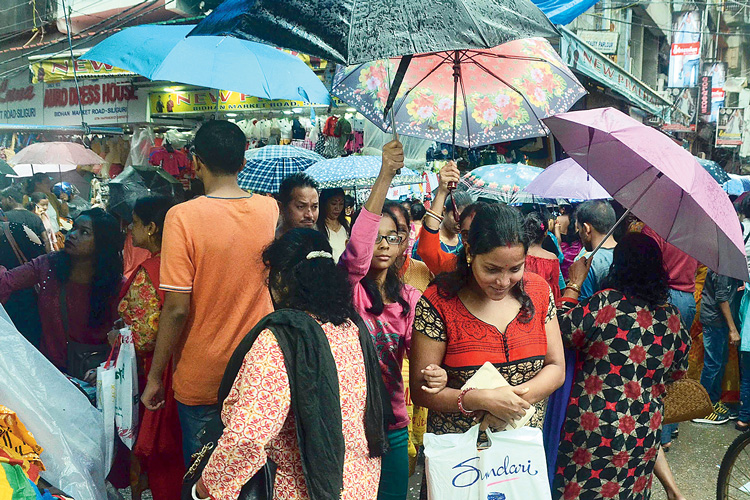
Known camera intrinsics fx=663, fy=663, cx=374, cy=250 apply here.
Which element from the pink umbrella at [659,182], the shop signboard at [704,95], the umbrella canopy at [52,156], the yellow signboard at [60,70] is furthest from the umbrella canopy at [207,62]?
the shop signboard at [704,95]

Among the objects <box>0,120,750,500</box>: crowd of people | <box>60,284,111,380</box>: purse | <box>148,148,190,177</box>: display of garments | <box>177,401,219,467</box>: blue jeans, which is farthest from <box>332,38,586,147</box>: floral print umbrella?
<box>148,148,190,177</box>: display of garments

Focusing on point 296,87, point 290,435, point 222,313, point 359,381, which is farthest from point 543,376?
point 296,87

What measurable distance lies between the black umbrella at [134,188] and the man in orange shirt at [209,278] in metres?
2.17

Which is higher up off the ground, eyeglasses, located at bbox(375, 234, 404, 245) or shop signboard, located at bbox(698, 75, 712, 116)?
shop signboard, located at bbox(698, 75, 712, 116)

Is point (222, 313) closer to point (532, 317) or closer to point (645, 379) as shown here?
point (532, 317)

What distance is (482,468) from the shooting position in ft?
7.64

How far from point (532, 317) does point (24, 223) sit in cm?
386

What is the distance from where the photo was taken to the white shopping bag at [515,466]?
234cm

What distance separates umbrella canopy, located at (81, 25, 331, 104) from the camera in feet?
12.2

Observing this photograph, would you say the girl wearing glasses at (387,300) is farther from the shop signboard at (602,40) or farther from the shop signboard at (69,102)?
the shop signboard at (602,40)

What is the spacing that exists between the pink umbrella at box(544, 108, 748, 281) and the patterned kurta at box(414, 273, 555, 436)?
34.2 inches

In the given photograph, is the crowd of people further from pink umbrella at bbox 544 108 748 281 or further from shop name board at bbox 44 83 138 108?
shop name board at bbox 44 83 138 108

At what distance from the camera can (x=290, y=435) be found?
212 cm

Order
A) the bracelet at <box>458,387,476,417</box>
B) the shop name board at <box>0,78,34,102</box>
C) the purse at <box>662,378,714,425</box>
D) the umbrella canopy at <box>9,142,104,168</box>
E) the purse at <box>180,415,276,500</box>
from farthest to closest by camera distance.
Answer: the shop name board at <box>0,78,34,102</box>, the umbrella canopy at <box>9,142,104,168</box>, the purse at <box>662,378,714,425</box>, the bracelet at <box>458,387,476,417</box>, the purse at <box>180,415,276,500</box>
